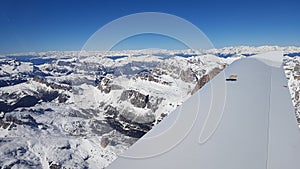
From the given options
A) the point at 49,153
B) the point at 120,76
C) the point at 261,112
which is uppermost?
the point at 120,76

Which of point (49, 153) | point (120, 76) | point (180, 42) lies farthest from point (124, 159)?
point (49, 153)

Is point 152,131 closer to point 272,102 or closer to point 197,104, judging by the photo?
point 197,104

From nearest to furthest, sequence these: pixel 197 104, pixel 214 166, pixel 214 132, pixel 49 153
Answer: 1. pixel 214 166
2. pixel 214 132
3. pixel 197 104
4. pixel 49 153

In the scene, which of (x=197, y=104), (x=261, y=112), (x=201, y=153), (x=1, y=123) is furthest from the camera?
(x=1, y=123)

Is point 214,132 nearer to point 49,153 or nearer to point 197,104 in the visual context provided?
point 197,104

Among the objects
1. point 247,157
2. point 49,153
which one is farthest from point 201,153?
point 49,153

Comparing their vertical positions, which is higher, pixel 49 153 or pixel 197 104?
pixel 197 104

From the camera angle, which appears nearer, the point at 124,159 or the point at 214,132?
the point at 124,159
